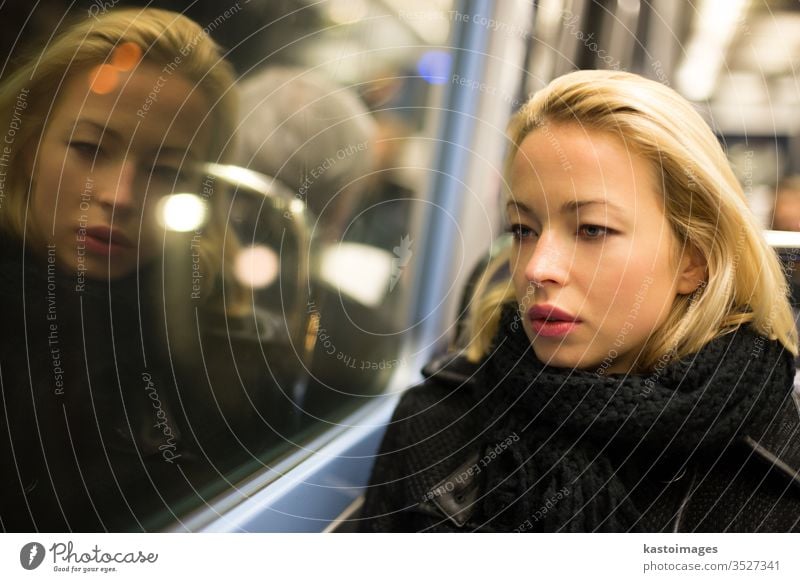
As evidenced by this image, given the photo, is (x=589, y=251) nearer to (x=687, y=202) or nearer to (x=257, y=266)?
(x=687, y=202)

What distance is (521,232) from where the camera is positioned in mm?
443

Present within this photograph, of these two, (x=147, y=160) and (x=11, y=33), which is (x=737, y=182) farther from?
(x=11, y=33)

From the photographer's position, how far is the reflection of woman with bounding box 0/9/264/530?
410 millimetres

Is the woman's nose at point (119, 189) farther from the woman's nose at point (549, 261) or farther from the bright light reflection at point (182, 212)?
the woman's nose at point (549, 261)

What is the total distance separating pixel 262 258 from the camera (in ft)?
1.44

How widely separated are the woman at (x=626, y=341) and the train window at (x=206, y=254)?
0.32 ft

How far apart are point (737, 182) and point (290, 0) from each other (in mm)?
379

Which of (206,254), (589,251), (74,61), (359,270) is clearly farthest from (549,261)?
(74,61)

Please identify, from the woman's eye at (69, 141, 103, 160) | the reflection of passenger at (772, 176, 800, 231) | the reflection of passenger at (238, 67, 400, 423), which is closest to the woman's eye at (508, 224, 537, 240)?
the reflection of passenger at (238, 67, 400, 423)

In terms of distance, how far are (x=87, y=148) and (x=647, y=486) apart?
508 mm

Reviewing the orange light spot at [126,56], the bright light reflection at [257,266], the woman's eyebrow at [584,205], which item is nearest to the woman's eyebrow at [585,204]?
the woman's eyebrow at [584,205]

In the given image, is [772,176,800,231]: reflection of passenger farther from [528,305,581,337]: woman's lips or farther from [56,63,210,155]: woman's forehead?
[56,63,210,155]: woman's forehead

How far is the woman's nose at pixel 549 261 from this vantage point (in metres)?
0.42

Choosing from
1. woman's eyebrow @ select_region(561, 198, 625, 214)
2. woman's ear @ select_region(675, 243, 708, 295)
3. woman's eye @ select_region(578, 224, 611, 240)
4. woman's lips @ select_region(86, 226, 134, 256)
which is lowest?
woman's ear @ select_region(675, 243, 708, 295)
